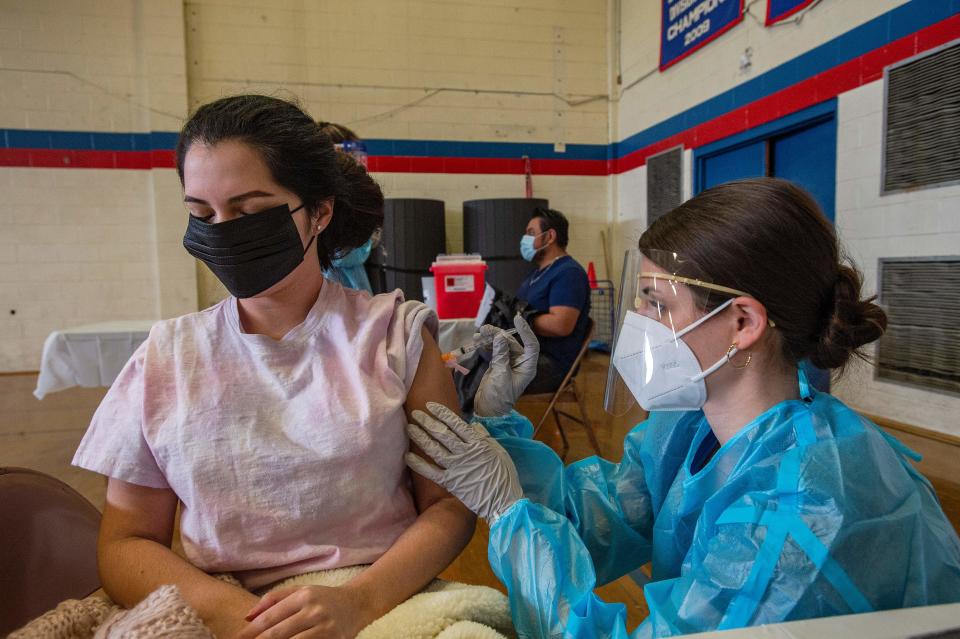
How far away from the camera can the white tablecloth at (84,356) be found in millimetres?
2799

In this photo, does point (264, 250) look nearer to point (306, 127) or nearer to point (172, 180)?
point (306, 127)

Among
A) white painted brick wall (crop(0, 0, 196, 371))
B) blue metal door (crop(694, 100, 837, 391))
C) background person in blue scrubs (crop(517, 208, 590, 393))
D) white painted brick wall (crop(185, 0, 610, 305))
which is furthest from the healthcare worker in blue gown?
white painted brick wall (crop(0, 0, 196, 371))

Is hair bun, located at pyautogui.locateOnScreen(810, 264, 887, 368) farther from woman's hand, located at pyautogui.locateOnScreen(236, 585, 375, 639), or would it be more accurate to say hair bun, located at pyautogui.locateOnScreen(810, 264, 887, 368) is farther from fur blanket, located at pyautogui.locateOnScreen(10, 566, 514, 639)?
woman's hand, located at pyautogui.locateOnScreen(236, 585, 375, 639)

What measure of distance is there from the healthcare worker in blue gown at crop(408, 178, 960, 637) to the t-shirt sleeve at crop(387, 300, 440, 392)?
0.09 metres

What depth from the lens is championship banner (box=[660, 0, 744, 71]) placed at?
4.24m

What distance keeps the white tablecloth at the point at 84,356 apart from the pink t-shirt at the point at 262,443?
2.20 metres

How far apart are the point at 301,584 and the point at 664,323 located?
694 mm

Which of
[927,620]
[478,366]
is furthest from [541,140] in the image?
[927,620]

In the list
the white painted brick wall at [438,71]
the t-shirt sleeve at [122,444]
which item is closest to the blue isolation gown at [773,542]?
the t-shirt sleeve at [122,444]

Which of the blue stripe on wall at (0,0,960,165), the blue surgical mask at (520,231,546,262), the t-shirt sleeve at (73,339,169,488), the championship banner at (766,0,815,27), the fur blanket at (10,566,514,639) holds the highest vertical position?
the championship banner at (766,0,815,27)

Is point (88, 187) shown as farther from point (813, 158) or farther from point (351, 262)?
point (813, 158)

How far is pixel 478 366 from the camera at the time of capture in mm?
1405

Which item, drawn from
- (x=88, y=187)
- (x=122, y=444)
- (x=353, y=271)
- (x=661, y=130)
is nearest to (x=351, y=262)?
(x=353, y=271)

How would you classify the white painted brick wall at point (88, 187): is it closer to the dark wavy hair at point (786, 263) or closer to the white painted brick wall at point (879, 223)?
the white painted brick wall at point (879, 223)
